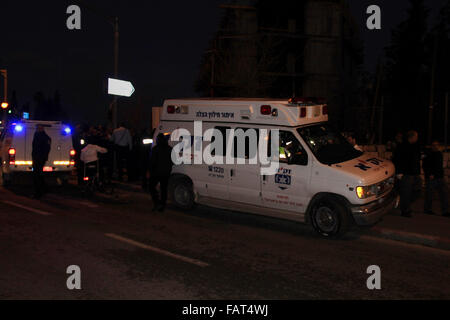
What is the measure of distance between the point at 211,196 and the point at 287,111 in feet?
8.67

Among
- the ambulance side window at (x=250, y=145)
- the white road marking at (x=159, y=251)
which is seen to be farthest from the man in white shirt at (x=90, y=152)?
the ambulance side window at (x=250, y=145)

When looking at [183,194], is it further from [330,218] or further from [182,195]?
[330,218]

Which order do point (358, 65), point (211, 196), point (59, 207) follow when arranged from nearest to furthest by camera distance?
point (211, 196)
point (59, 207)
point (358, 65)

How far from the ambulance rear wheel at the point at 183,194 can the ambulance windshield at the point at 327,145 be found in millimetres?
3197

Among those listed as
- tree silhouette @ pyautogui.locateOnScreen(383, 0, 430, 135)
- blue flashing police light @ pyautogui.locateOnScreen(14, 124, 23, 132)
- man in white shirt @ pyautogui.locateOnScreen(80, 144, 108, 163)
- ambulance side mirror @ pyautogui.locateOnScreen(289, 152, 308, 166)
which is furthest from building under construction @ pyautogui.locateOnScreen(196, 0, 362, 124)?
ambulance side mirror @ pyautogui.locateOnScreen(289, 152, 308, 166)

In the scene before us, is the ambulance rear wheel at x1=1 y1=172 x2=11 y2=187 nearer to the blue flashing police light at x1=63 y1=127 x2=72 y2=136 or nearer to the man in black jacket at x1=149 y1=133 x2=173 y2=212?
the blue flashing police light at x1=63 y1=127 x2=72 y2=136

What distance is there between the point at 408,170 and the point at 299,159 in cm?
310

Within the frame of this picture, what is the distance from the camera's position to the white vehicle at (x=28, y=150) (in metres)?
14.7

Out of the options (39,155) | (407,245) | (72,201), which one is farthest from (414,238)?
(39,155)

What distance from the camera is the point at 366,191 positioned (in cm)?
859
